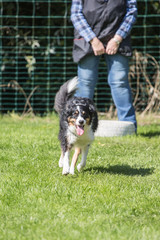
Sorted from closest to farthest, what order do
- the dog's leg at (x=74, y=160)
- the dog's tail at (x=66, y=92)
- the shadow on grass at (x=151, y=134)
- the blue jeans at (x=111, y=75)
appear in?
1. the dog's leg at (x=74, y=160)
2. the dog's tail at (x=66, y=92)
3. the blue jeans at (x=111, y=75)
4. the shadow on grass at (x=151, y=134)

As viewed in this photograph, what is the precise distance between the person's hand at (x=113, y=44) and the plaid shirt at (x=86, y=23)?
6 centimetres

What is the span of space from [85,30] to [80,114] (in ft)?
6.46

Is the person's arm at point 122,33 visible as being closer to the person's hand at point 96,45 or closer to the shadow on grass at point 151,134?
the person's hand at point 96,45

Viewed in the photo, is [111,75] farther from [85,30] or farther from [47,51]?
[47,51]

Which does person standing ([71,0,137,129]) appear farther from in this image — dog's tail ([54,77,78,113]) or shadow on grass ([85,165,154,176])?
shadow on grass ([85,165,154,176])

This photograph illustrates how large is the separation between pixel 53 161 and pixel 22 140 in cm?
110

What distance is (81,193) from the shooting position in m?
3.41

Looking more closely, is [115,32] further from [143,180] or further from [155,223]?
[155,223]

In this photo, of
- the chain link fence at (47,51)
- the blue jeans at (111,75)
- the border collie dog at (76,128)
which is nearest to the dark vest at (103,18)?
the blue jeans at (111,75)

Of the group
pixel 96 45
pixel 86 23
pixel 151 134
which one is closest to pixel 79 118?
pixel 96 45

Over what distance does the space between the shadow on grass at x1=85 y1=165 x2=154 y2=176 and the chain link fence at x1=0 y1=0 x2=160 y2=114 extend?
4085mm

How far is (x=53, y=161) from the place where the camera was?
4547 millimetres

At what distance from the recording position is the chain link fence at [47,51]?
8.58m

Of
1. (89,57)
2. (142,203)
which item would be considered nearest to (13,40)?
(89,57)
